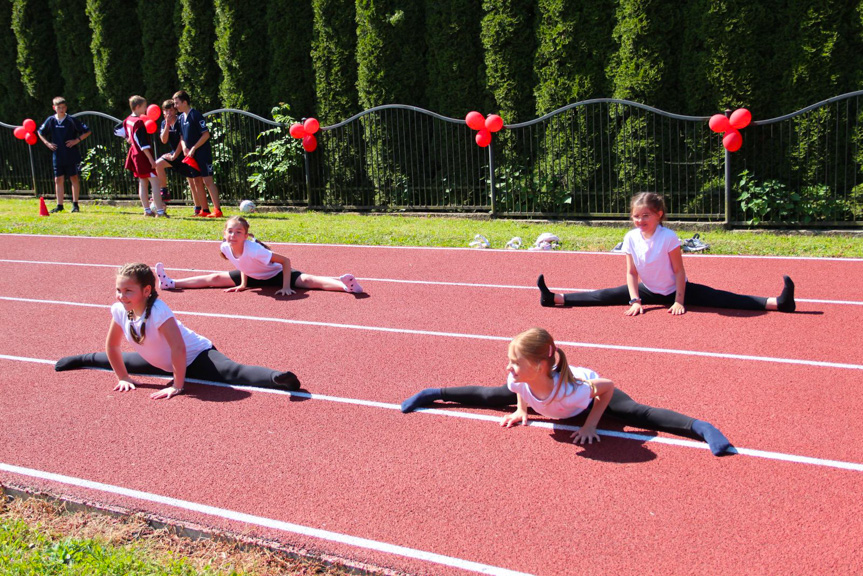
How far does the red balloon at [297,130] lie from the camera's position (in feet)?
50.5

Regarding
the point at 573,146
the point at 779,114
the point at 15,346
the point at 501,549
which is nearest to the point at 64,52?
the point at 573,146

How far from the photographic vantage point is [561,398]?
500 centimetres

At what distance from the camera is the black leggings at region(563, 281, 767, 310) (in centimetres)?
777

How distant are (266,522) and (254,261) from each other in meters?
5.40

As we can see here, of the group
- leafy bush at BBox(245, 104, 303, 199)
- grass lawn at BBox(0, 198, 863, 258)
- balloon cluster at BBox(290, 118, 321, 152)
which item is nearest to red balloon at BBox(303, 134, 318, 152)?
balloon cluster at BBox(290, 118, 321, 152)

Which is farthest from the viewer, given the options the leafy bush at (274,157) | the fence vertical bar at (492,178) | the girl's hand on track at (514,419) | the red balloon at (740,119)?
the leafy bush at (274,157)

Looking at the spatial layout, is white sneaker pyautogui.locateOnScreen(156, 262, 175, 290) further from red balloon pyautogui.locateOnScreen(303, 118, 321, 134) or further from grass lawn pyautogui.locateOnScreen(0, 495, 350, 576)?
red balloon pyautogui.locateOnScreen(303, 118, 321, 134)

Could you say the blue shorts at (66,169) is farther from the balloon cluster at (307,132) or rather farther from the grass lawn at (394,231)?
the balloon cluster at (307,132)

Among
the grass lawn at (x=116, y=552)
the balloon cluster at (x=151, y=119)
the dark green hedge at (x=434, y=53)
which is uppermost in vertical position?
the dark green hedge at (x=434, y=53)

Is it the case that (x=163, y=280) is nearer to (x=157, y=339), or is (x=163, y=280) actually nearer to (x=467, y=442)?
(x=157, y=339)

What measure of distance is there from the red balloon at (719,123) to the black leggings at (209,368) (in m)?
8.32

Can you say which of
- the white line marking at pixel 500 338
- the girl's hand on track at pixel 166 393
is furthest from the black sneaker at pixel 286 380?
the white line marking at pixel 500 338

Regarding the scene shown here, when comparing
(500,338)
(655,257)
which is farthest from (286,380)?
(655,257)

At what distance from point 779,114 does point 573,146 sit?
3.15 meters
